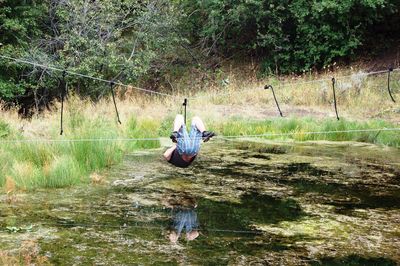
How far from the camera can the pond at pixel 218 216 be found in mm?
5383

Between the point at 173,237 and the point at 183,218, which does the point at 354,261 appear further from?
the point at 183,218

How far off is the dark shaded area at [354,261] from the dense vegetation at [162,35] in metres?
11.5

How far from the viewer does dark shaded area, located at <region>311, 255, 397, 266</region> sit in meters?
5.20

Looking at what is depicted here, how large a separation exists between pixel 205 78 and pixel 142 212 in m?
15.0

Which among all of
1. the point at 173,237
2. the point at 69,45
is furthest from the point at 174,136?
the point at 69,45

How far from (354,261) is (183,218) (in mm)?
2054

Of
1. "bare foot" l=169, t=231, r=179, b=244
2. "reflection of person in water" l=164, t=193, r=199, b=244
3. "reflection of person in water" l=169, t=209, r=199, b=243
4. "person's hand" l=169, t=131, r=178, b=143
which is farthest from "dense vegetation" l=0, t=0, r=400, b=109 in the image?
"bare foot" l=169, t=231, r=179, b=244

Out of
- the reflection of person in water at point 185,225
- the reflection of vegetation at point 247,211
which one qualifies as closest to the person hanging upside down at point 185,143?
the reflection of vegetation at point 247,211

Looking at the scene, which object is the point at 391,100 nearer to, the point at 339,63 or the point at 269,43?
the point at 339,63

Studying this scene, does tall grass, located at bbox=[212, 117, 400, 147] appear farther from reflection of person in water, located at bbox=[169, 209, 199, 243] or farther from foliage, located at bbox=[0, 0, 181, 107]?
reflection of person in water, located at bbox=[169, 209, 199, 243]

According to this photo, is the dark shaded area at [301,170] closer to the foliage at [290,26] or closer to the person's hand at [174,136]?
the person's hand at [174,136]

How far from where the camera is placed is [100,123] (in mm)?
11180

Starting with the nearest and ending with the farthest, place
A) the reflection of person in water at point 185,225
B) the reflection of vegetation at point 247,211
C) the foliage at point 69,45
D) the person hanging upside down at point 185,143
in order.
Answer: the reflection of person in water at point 185,225 → the reflection of vegetation at point 247,211 → the person hanging upside down at point 185,143 → the foliage at point 69,45

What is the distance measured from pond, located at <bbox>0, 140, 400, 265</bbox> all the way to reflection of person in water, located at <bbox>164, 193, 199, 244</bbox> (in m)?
0.01
